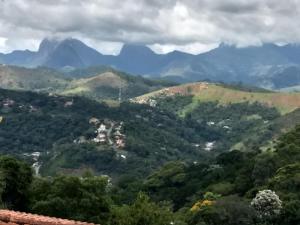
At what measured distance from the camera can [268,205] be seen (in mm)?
72812

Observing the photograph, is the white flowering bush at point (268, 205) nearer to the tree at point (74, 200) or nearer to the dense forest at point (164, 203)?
the dense forest at point (164, 203)

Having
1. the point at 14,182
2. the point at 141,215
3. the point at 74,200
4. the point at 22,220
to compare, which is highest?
the point at 22,220

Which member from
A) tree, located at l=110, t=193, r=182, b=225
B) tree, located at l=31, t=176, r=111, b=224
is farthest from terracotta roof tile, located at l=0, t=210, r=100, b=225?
tree, located at l=31, t=176, r=111, b=224

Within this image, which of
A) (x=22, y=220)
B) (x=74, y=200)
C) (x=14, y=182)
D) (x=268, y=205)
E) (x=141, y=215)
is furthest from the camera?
(x=268, y=205)

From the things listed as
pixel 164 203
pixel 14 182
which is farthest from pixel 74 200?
pixel 164 203

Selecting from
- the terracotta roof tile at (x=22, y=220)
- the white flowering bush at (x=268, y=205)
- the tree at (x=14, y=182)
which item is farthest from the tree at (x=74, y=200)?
the terracotta roof tile at (x=22, y=220)

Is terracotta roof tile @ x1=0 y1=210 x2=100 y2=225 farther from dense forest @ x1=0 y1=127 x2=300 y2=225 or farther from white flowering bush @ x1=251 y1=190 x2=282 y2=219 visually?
white flowering bush @ x1=251 y1=190 x2=282 y2=219

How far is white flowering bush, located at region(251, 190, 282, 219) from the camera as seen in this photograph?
7262 cm

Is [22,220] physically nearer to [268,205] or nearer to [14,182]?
[14,182]

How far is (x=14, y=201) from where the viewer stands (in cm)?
6141

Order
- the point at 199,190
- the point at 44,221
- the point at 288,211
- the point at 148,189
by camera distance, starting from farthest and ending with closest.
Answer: the point at 148,189
the point at 199,190
the point at 288,211
the point at 44,221

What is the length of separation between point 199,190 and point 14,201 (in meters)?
64.2

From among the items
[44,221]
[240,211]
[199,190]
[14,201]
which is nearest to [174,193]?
[199,190]

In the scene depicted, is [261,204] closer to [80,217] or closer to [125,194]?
[80,217]
